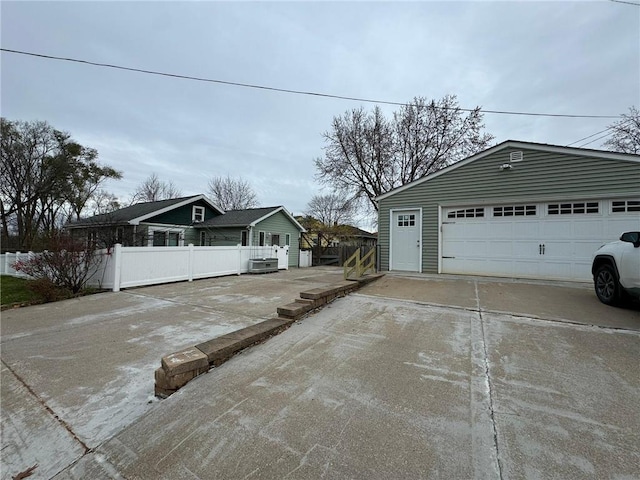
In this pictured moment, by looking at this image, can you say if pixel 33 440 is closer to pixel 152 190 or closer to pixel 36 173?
pixel 36 173

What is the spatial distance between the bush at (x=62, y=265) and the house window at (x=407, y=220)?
963 cm

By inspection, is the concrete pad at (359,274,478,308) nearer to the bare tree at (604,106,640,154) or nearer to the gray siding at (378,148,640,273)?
the gray siding at (378,148,640,273)

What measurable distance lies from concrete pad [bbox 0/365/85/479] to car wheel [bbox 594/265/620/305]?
24.5ft

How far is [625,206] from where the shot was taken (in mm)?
6945

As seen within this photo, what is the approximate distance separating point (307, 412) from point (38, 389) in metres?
2.68

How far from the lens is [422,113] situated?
1897 cm

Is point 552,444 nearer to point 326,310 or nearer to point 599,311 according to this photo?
point 326,310

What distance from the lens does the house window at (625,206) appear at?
6.82 m

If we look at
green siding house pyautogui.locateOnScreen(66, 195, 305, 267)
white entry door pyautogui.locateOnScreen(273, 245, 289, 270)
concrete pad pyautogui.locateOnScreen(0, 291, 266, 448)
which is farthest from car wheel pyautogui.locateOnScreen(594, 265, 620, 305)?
green siding house pyautogui.locateOnScreen(66, 195, 305, 267)

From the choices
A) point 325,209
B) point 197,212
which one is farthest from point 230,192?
point 197,212

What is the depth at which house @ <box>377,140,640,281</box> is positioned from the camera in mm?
7066

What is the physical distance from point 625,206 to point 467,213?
11.5ft

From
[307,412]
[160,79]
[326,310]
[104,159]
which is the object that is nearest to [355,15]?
[160,79]

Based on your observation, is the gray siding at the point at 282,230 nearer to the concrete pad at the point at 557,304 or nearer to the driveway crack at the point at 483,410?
the concrete pad at the point at 557,304
